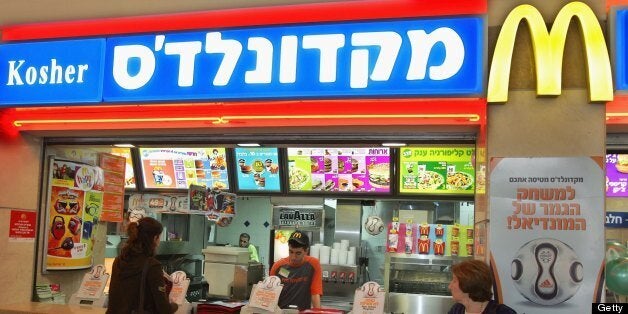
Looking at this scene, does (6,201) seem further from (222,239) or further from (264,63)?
(222,239)

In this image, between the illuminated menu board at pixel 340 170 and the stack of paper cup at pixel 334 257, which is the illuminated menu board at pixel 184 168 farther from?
the stack of paper cup at pixel 334 257

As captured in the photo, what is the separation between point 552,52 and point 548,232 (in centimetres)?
106

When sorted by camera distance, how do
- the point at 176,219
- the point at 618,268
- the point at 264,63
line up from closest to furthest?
1. the point at 618,268
2. the point at 264,63
3. the point at 176,219

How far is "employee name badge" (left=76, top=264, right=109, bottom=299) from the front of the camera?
14.8 ft

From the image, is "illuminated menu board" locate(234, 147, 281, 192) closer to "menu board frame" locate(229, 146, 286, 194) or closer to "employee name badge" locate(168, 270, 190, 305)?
"menu board frame" locate(229, 146, 286, 194)

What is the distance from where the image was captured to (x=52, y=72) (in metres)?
4.53

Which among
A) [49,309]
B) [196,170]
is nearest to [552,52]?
[49,309]

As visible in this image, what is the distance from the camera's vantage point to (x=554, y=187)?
3.52 m

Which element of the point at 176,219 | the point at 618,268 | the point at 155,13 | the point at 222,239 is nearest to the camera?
the point at 618,268

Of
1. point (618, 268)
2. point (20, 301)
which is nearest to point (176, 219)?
point (20, 301)

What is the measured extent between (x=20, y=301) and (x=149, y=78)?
2.27 meters

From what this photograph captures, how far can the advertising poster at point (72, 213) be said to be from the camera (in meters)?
5.26

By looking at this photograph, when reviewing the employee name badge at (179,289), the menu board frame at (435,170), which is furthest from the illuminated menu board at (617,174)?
the employee name badge at (179,289)

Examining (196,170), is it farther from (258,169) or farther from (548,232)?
(548,232)
